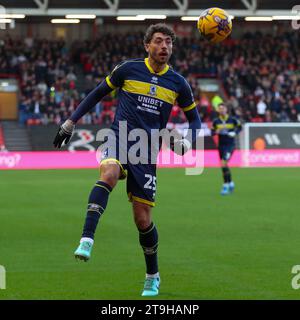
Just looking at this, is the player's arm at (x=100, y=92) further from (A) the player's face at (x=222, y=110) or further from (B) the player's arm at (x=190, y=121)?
(A) the player's face at (x=222, y=110)

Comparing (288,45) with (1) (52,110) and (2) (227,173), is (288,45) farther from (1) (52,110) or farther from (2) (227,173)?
(2) (227,173)

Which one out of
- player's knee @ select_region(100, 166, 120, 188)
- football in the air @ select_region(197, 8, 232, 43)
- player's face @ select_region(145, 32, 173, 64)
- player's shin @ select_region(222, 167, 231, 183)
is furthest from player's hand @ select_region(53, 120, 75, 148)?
player's shin @ select_region(222, 167, 231, 183)

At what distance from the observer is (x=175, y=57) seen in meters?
45.2

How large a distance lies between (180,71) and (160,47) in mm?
36492

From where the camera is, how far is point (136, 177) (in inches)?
321

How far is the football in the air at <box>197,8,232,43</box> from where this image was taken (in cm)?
988

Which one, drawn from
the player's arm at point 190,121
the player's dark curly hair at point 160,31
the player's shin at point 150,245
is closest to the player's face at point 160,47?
the player's dark curly hair at point 160,31

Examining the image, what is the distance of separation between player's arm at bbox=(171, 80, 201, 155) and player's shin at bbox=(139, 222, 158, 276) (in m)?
0.86

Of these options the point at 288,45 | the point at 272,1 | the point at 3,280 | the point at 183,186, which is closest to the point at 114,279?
the point at 3,280

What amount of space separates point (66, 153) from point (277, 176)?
31.4 ft

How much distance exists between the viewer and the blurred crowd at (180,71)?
129 feet

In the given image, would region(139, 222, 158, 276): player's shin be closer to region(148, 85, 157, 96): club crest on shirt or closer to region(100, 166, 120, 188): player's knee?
region(100, 166, 120, 188): player's knee

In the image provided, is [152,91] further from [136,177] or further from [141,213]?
[141,213]

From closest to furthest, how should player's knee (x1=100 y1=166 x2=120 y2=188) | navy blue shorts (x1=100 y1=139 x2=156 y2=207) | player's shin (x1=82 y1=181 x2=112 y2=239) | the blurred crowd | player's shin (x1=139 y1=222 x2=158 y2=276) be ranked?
1. player's shin (x1=82 y1=181 x2=112 y2=239)
2. player's knee (x1=100 y1=166 x2=120 y2=188)
3. navy blue shorts (x1=100 y1=139 x2=156 y2=207)
4. player's shin (x1=139 y1=222 x2=158 y2=276)
5. the blurred crowd
